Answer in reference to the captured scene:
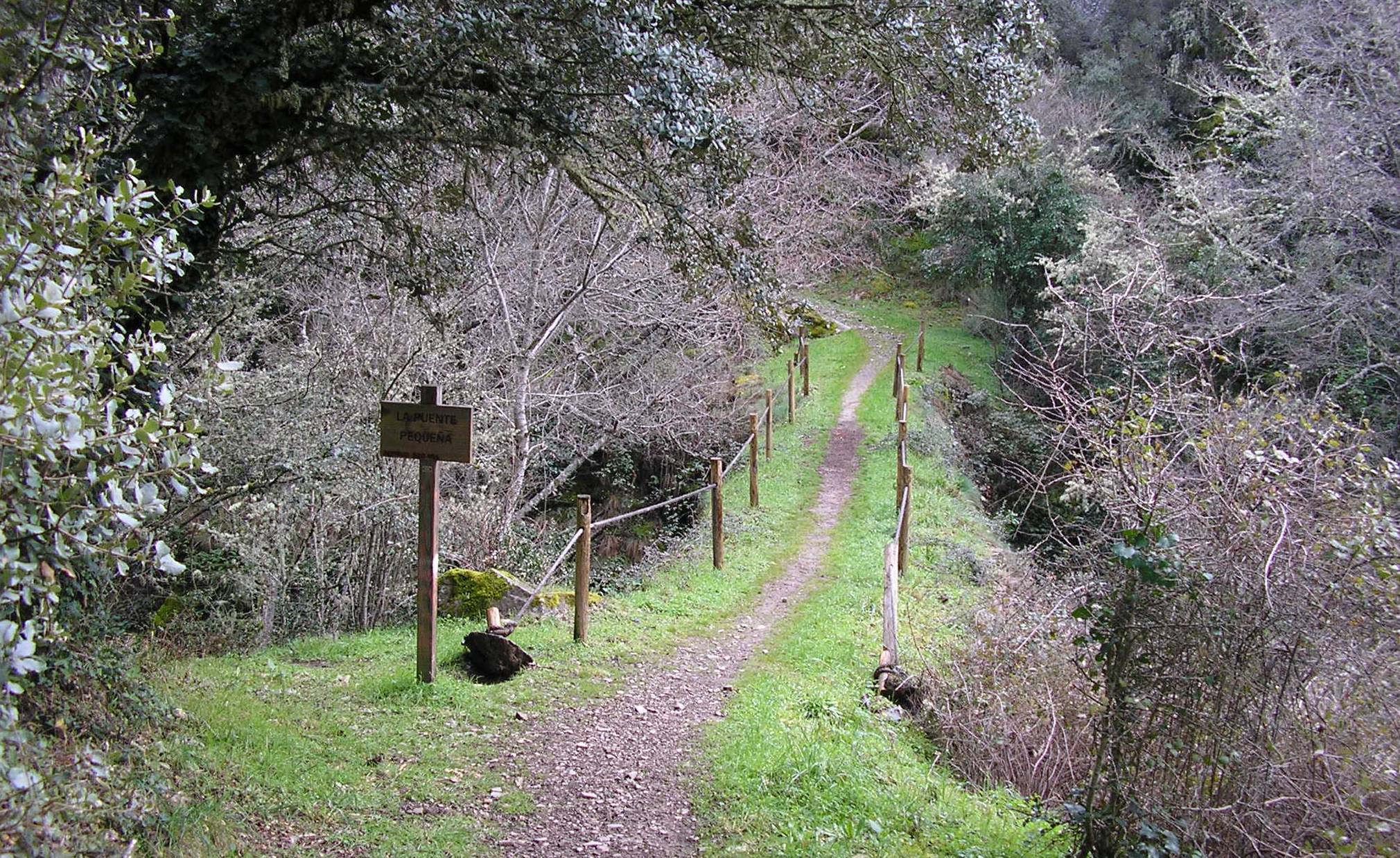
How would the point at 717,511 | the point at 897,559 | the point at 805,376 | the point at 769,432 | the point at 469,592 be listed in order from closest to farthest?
the point at 469,592 → the point at 717,511 → the point at 897,559 → the point at 769,432 → the point at 805,376

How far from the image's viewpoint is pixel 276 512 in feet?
30.9

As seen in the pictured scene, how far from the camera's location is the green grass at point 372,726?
4.93m

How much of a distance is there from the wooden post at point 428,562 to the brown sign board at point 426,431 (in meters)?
0.11

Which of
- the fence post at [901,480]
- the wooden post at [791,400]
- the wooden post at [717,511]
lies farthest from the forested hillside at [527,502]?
the wooden post at [791,400]

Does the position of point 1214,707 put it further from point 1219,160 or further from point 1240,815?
point 1219,160

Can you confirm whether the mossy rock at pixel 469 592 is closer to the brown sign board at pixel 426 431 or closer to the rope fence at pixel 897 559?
the brown sign board at pixel 426 431

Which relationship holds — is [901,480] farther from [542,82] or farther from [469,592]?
[542,82]

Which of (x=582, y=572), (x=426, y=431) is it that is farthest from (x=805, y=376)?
(x=426, y=431)

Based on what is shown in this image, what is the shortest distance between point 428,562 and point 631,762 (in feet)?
7.17

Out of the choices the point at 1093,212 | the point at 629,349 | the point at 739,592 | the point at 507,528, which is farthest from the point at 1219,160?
the point at 507,528

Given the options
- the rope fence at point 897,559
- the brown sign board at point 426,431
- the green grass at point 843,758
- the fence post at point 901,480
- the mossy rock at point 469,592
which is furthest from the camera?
the fence post at point 901,480

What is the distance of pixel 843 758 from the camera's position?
20.1ft

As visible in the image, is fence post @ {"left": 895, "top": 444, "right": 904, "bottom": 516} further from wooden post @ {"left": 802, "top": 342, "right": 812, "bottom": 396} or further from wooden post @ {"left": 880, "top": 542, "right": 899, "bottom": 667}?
wooden post @ {"left": 802, "top": 342, "right": 812, "bottom": 396}

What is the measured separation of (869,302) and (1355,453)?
3241 centimetres
